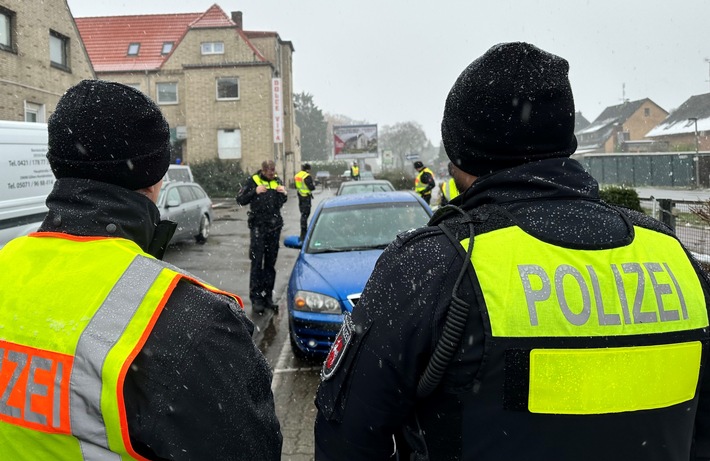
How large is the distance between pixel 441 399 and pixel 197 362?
1.87 feet

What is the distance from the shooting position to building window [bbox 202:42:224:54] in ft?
112

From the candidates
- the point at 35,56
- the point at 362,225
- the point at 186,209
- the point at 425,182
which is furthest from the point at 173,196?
the point at 35,56

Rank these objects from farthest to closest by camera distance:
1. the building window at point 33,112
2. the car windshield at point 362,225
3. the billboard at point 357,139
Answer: the billboard at point 357,139 < the building window at point 33,112 < the car windshield at point 362,225

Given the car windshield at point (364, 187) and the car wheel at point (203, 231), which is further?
the car windshield at point (364, 187)

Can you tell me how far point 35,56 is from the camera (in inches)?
676

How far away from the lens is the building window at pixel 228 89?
34.2 meters

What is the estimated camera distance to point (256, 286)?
733 cm

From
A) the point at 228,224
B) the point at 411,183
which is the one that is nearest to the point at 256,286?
the point at 228,224

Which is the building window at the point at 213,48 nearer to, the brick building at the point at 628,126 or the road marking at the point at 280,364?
the road marking at the point at 280,364

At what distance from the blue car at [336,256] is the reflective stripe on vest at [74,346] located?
362 centimetres

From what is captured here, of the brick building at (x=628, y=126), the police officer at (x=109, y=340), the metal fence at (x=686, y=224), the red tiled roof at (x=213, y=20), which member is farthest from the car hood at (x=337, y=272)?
the brick building at (x=628, y=126)

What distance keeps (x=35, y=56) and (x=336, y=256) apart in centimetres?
1559

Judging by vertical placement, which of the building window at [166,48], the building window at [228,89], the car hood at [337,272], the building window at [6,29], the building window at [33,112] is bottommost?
the car hood at [337,272]

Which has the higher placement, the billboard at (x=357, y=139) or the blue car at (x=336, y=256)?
the billboard at (x=357, y=139)
